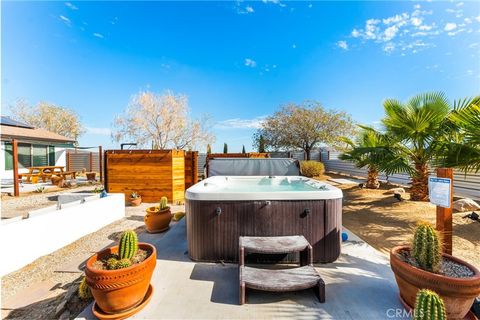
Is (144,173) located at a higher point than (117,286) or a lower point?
higher

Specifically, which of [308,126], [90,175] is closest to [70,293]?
[90,175]

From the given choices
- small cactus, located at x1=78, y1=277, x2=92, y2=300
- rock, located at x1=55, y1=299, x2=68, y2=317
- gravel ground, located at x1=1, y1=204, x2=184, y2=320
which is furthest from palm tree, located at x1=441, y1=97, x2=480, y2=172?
rock, located at x1=55, y1=299, x2=68, y2=317

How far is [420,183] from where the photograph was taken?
538cm

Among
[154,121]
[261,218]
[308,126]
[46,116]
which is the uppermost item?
[46,116]

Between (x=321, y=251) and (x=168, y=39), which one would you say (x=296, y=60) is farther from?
(x=321, y=251)

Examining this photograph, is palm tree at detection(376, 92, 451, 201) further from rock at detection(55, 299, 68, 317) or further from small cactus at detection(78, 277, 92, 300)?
rock at detection(55, 299, 68, 317)

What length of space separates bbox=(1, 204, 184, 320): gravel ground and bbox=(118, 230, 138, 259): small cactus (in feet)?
2.43

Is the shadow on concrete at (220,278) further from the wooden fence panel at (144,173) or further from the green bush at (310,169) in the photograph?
the green bush at (310,169)

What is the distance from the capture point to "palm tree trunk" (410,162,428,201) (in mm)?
5262

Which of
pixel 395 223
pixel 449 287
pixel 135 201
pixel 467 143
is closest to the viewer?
pixel 449 287

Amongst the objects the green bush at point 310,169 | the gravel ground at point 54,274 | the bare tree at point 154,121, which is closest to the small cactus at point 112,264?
the gravel ground at point 54,274

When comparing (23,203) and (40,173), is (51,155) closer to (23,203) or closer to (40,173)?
(40,173)

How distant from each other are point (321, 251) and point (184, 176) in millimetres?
5647

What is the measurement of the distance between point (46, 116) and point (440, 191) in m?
27.3
